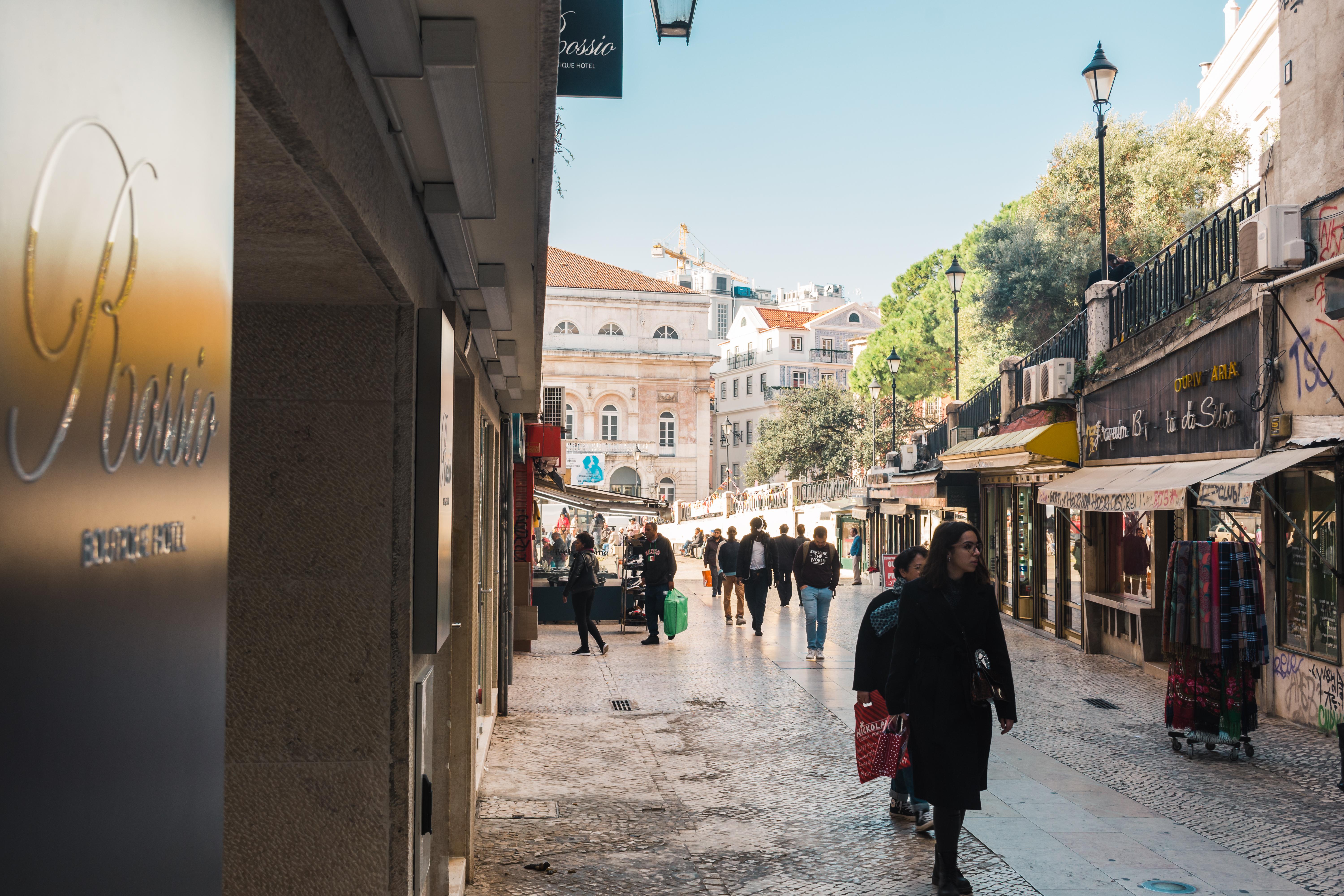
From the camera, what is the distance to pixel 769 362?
288 ft

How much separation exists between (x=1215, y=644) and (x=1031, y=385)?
412 inches

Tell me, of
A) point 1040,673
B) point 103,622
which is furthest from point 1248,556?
point 103,622

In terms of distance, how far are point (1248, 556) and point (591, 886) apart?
19.5 ft

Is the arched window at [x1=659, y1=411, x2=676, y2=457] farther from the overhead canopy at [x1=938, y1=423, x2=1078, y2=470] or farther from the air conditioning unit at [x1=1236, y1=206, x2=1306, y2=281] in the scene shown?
the air conditioning unit at [x1=1236, y1=206, x2=1306, y2=281]

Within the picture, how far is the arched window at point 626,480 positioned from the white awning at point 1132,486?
5594 cm

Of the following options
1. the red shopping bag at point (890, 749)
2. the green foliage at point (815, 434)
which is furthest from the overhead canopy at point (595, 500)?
the green foliage at point (815, 434)

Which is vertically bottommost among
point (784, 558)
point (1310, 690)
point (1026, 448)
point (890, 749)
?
point (1310, 690)

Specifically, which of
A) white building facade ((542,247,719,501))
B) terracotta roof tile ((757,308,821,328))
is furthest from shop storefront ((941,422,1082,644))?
terracotta roof tile ((757,308,821,328))

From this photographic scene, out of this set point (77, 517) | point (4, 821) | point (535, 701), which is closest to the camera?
point (4, 821)

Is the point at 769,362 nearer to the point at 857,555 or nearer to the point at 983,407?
the point at 857,555

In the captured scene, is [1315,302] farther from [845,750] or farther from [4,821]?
[4,821]

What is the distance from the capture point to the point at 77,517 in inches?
41.2

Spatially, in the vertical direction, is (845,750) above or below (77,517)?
below

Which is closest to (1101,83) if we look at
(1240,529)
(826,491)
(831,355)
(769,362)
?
(1240,529)
